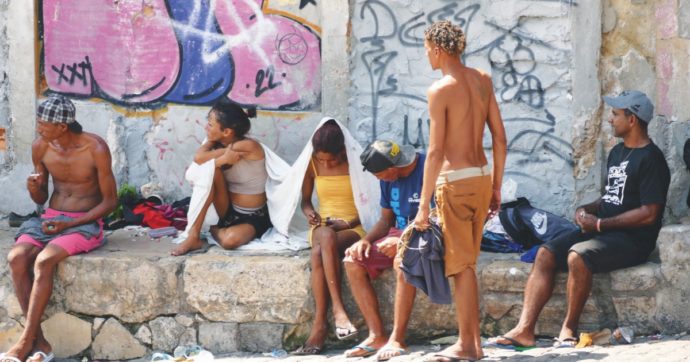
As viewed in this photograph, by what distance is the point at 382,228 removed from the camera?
23.8 feet

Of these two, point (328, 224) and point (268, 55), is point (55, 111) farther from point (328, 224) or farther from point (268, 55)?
point (328, 224)

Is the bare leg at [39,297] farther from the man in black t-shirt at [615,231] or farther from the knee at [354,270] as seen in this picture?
the man in black t-shirt at [615,231]

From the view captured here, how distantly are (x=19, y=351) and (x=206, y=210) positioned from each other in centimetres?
149

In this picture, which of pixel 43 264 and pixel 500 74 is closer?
pixel 43 264

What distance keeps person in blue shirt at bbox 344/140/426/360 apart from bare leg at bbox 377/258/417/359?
49mm

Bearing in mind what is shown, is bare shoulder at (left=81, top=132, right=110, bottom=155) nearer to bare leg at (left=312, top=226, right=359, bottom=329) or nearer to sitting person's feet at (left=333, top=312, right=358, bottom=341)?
bare leg at (left=312, top=226, right=359, bottom=329)

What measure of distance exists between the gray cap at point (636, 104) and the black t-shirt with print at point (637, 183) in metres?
0.17

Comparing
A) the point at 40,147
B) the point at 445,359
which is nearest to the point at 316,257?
the point at 445,359

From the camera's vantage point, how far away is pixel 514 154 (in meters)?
8.07

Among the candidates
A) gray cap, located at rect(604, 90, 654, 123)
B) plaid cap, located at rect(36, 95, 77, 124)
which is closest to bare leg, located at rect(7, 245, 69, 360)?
plaid cap, located at rect(36, 95, 77, 124)

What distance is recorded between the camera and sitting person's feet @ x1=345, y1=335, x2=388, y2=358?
6.93 meters

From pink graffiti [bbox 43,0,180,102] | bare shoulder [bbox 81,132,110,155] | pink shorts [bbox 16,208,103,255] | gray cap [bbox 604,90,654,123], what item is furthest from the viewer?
pink graffiti [bbox 43,0,180,102]

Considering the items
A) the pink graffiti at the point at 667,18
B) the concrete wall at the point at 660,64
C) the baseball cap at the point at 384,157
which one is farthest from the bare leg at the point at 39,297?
the pink graffiti at the point at 667,18

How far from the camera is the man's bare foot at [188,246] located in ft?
25.1
